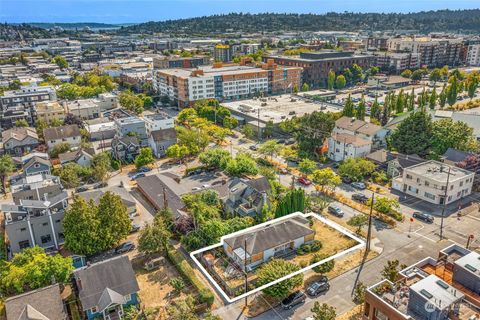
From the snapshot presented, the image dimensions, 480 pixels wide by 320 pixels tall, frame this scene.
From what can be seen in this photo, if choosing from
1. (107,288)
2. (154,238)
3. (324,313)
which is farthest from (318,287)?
(107,288)

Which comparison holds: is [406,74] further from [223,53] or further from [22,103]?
[22,103]

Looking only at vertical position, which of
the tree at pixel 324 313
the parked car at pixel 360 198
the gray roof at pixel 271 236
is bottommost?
the parked car at pixel 360 198

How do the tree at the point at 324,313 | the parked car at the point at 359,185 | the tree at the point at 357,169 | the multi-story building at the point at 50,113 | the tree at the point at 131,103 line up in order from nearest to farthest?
1. the tree at the point at 324,313
2. the parked car at the point at 359,185
3. the tree at the point at 357,169
4. the multi-story building at the point at 50,113
5. the tree at the point at 131,103

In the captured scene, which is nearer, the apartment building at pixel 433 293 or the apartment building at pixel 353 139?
the apartment building at pixel 433 293

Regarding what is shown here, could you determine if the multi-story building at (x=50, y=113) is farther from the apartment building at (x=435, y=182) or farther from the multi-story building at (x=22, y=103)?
the apartment building at (x=435, y=182)

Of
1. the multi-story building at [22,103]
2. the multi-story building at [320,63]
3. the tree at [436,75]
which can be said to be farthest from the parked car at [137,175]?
the tree at [436,75]

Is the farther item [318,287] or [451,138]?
[451,138]

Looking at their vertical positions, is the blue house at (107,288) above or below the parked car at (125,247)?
above
